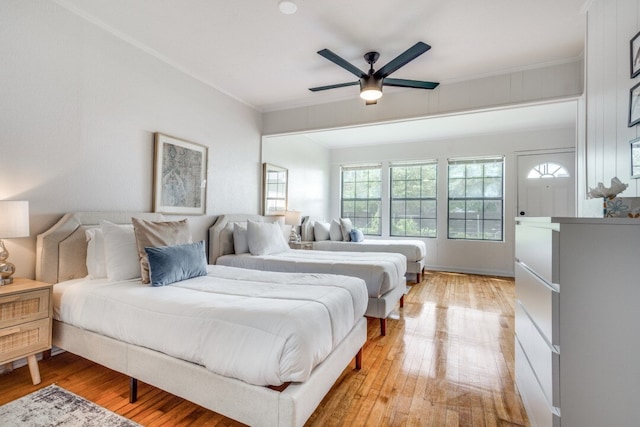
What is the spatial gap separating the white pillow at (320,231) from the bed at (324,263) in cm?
159

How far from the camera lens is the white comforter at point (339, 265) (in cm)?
294

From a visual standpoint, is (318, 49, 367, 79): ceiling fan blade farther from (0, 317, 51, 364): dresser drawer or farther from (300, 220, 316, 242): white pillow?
(300, 220, 316, 242): white pillow

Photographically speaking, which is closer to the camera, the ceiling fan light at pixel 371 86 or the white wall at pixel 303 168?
the ceiling fan light at pixel 371 86

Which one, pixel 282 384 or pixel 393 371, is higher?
pixel 282 384

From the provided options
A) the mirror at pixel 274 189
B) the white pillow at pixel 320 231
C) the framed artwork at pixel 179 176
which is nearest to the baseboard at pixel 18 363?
the framed artwork at pixel 179 176

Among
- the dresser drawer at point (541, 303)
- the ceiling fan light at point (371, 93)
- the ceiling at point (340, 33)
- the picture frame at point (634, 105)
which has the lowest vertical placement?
the dresser drawer at point (541, 303)

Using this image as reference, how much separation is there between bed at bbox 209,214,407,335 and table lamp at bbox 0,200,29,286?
1871 millimetres

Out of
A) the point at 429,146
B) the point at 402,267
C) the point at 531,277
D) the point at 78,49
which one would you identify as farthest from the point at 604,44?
the point at 429,146

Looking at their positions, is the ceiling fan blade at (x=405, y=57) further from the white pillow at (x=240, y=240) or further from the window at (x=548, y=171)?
the window at (x=548, y=171)

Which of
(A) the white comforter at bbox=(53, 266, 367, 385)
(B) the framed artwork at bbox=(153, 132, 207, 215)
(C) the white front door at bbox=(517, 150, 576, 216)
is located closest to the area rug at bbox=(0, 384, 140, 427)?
(A) the white comforter at bbox=(53, 266, 367, 385)

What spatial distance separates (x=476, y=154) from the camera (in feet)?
20.0

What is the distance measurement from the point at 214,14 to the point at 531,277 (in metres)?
2.93

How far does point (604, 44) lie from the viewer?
2.07m

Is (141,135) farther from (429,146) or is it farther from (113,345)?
(429,146)
